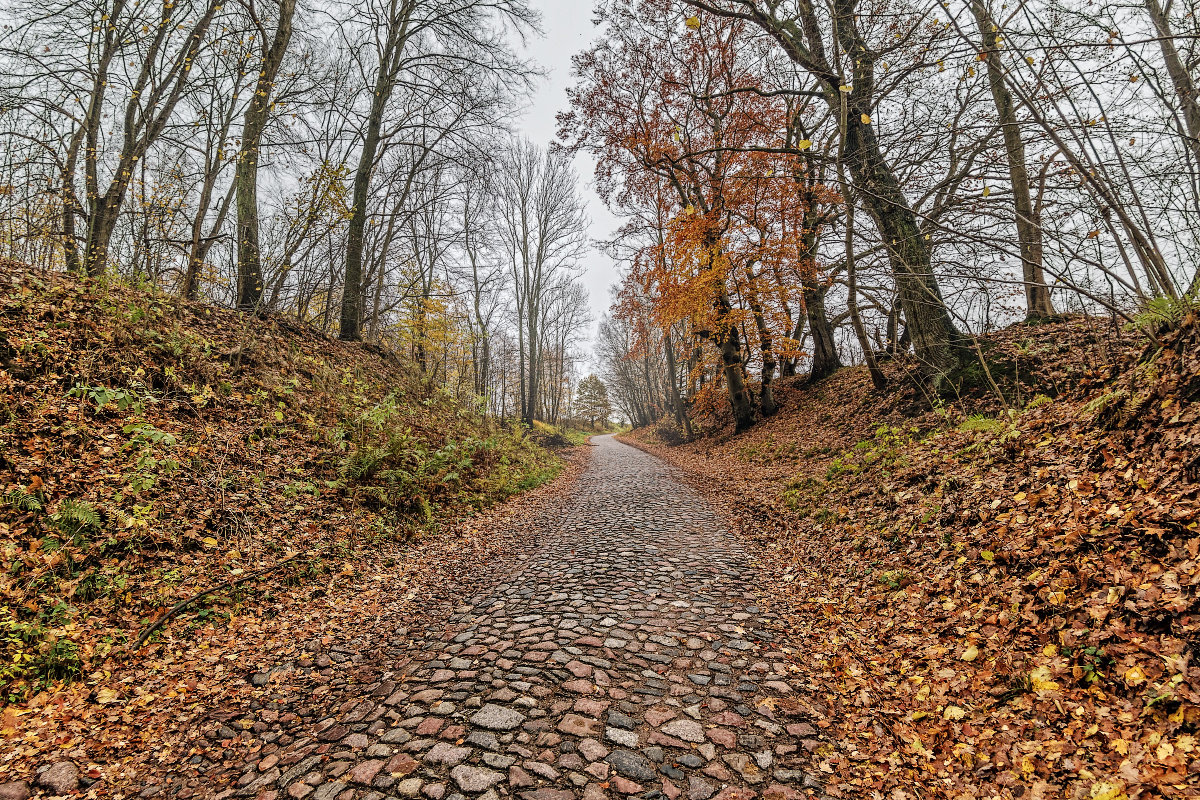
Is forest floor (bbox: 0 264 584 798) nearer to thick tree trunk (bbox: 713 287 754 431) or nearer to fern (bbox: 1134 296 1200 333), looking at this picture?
fern (bbox: 1134 296 1200 333)

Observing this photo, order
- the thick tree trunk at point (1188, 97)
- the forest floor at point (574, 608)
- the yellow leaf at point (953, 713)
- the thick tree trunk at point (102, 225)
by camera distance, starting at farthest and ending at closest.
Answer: the thick tree trunk at point (102, 225) → the thick tree trunk at point (1188, 97) → the yellow leaf at point (953, 713) → the forest floor at point (574, 608)

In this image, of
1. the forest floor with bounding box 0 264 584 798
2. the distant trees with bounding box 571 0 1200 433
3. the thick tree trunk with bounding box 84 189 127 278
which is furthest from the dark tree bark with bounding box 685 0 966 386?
the thick tree trunk with bounding box 84 189 127 278

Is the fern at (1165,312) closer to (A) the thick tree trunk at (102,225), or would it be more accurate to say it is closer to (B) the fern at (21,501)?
(B) the fern at (21,501)

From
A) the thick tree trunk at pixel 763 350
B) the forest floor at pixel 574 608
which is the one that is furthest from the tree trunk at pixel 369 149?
the thick tree trunk at pixel 763 350

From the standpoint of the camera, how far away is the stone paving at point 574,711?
7.99 feet

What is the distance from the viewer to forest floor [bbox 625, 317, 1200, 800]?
2178 mm

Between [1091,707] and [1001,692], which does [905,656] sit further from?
[1091,707]

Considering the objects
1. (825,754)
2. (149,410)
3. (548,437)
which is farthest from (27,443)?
(548,437)

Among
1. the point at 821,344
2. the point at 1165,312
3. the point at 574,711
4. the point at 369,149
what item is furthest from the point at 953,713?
the point at 369,149

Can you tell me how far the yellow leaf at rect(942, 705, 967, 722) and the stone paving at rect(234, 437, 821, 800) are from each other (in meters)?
0.77

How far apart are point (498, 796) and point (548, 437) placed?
70.8 ft

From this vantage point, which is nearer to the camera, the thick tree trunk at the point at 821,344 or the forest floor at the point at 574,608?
the forest floor at the point at 574,608

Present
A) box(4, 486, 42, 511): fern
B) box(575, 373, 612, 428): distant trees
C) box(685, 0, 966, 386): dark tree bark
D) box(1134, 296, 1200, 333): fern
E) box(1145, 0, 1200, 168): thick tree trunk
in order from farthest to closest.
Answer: box(575, 373, 612, 428): distant trees
box(685, 0, 966, 386): dark tree bark
box(1134, 296, 1200, 333): fern
box(4, 486, 42, 511): fern
box(1145, 0, 1200, 168): thick tree trunk

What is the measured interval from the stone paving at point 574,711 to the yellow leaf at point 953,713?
77 centimetres
